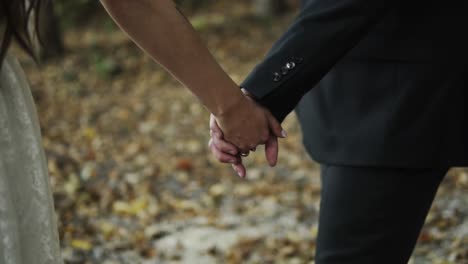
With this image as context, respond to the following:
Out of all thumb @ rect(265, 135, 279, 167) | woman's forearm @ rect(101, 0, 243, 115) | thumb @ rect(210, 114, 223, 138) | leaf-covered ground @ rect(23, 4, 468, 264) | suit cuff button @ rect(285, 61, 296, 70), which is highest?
woman's forearm @ rect(101, 0, 243, 115)

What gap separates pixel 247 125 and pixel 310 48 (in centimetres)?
26

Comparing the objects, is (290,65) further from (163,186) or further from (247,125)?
(163,186)

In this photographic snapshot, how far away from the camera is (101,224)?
4.22 meters

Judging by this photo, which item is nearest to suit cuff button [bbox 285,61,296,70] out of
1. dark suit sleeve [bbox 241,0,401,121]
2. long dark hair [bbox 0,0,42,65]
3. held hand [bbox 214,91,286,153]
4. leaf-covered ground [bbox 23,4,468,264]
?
dark suit sleeve [bbox 241,0,401,121]

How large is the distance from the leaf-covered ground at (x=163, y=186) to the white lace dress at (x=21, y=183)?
4.89ft

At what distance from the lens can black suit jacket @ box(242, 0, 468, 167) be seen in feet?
5.56

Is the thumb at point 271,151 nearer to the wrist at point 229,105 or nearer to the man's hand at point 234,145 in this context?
the man's hand at point 234,145

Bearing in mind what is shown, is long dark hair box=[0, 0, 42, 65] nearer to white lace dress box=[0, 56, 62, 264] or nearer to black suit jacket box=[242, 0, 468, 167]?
white lace dress box=[0, 56, 62, 264]

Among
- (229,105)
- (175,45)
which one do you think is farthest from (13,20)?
(229,105)

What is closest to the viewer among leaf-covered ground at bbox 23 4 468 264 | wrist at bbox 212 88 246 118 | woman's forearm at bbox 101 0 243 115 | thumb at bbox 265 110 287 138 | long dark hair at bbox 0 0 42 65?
long dark hair at bbox 0 0 42 65

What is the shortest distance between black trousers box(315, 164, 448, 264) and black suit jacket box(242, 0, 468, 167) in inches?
1.7

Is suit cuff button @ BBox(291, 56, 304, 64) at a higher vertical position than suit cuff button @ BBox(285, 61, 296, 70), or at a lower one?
higher

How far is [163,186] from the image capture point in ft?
16.1

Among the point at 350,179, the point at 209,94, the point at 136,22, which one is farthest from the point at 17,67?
the point at 350,179
